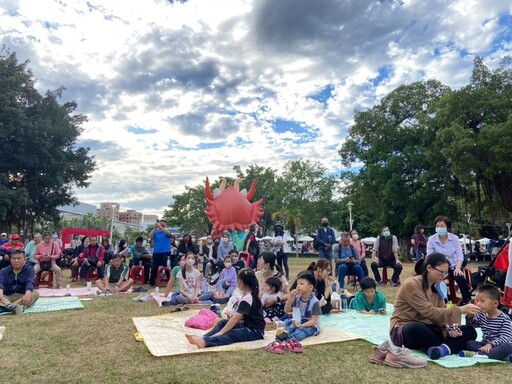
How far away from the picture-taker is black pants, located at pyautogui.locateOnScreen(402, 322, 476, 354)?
4.62m

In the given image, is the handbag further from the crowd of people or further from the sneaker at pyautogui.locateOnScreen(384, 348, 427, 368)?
the sneaker at pyautogui.locateOnScreen(384, 348, 427, 368)

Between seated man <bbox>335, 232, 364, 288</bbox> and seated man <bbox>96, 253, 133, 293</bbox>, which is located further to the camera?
seated man <bbox>335, 232, 364, 288</bbox>

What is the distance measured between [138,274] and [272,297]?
6.74 meters

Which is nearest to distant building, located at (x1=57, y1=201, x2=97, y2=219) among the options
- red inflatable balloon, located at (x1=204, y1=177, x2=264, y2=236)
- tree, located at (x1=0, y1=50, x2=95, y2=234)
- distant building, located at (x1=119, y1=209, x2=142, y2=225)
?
distant building, located at (x1=119, y1=209, x2=142, y2=225)

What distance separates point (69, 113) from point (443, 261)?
27139mm

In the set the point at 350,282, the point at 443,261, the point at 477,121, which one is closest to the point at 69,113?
the point at 350,282

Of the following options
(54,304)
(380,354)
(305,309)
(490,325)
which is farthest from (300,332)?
(54,304)

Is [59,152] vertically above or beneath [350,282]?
above

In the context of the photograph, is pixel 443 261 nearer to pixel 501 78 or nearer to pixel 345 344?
pixel 345 344

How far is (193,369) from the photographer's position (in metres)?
4.13

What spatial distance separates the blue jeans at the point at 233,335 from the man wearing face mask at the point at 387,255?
691cm

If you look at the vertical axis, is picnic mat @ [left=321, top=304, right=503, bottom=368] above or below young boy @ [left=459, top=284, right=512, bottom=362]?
below

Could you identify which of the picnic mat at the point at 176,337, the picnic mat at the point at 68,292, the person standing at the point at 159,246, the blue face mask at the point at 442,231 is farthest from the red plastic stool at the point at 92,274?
the blue face mask at the point at 442,231

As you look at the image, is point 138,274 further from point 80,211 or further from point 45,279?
point 80,211
